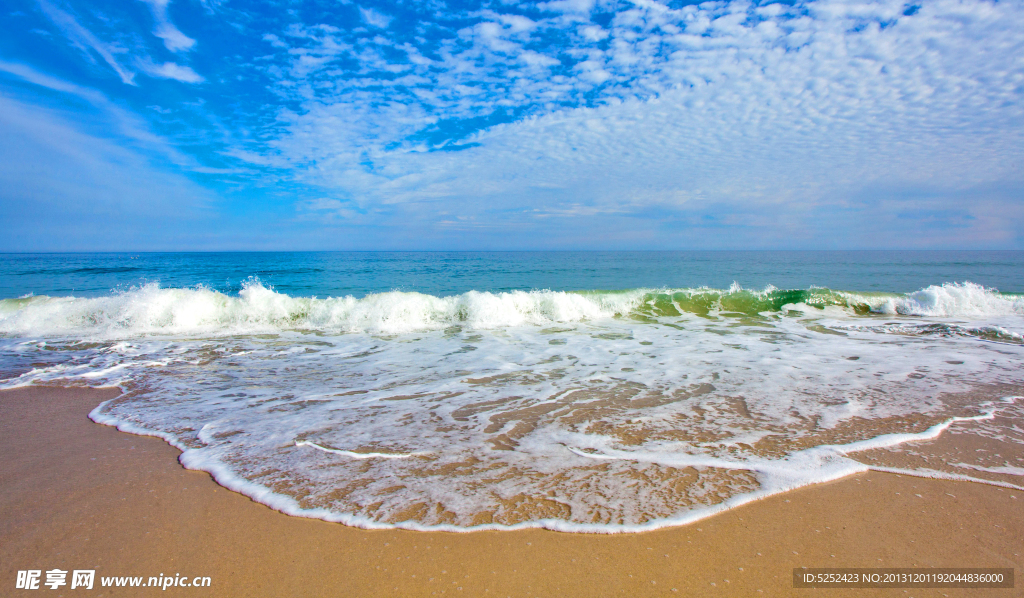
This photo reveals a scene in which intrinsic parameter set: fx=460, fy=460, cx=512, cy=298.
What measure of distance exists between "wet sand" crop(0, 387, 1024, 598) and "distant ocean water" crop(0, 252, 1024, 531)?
16 centimetres

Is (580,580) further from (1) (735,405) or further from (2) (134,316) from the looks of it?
(2) (134,316)

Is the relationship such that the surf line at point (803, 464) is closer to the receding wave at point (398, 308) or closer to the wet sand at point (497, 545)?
the wet sand at point (497, 545)

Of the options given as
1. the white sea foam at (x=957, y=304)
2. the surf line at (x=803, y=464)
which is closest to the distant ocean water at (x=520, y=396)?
the surf line at (x=803, y=464)

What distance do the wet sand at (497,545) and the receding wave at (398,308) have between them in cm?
711

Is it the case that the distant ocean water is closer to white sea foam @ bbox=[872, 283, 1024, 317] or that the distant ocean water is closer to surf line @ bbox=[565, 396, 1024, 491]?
surf line @ bbox=[565, 396, 1024, 491]

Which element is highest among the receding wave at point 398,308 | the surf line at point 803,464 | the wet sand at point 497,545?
the receding wave at point 398,308

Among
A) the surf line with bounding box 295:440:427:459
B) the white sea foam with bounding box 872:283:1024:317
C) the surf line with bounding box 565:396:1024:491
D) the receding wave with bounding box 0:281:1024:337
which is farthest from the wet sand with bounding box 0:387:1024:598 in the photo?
the white sea foam with bounding box 872:283:1024:317

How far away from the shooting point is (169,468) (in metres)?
3.30

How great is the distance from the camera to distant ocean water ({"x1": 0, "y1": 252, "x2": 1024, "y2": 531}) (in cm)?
297

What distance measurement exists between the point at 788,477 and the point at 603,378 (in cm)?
283

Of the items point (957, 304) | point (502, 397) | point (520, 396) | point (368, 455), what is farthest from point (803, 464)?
point (957, 304)

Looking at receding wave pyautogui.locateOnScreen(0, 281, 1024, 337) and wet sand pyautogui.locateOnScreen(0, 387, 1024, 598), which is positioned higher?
receding wave pyautogui.locateOnScreen(0, 281, 1024, 337)

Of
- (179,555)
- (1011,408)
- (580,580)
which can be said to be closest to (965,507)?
(580,580)

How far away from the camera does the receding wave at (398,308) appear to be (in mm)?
10047
